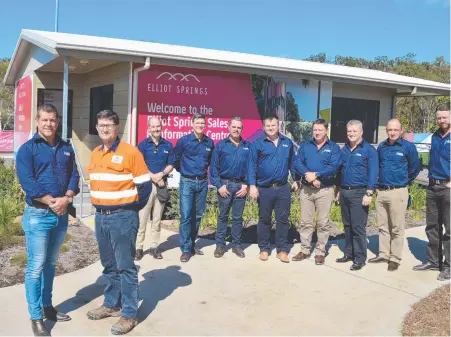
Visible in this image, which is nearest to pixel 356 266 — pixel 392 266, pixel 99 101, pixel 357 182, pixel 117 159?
pixel 392 266

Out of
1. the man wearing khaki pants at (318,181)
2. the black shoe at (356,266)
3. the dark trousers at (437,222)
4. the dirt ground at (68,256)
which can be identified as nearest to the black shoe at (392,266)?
the black shoe at (356,266)

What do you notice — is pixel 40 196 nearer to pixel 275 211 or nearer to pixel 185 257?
pixel 185 257

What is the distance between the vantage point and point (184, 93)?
975 centimetres

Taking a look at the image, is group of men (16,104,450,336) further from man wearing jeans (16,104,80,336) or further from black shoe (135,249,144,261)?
man wearing jeans (16,104,80,336)

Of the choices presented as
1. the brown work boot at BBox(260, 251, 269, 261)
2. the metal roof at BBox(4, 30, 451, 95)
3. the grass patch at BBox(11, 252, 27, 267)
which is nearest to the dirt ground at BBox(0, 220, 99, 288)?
the grass patch at BBox(11, 252, 27, 267)

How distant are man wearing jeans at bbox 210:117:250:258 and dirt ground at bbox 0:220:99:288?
170cm

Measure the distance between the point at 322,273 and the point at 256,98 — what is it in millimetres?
5456

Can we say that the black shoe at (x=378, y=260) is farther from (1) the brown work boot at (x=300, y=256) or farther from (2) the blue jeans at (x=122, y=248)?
(2) the blue jeans at (x=122, y=248)

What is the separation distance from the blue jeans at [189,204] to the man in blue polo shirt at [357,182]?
1.83m

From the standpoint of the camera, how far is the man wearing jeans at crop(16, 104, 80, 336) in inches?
158

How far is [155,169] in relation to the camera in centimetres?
640

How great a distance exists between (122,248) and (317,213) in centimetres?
316

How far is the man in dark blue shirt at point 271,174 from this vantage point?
634 cm

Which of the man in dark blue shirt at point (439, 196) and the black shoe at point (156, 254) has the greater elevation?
the man in dark blue shirt at point (439, 196)
